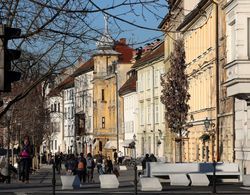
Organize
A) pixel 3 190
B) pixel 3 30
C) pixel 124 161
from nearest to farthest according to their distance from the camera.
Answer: pixel 3 30 → pixel 3 190 → pixel 124 161

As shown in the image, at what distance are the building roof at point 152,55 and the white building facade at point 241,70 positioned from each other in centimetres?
5345

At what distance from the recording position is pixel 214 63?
61.2 metres

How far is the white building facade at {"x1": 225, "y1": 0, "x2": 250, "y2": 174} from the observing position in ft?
149

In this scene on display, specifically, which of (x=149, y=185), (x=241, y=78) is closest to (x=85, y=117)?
(x=241, y=78)

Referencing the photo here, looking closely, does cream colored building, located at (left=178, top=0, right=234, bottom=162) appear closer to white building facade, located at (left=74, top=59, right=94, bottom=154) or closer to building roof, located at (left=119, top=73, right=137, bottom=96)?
building roof, located at (left=119, top=73, right=137, bottom=96)

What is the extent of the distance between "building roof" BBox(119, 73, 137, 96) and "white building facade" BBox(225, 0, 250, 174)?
68.2 metres

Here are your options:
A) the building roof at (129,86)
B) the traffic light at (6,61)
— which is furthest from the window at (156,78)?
the traffic light at (6,61)

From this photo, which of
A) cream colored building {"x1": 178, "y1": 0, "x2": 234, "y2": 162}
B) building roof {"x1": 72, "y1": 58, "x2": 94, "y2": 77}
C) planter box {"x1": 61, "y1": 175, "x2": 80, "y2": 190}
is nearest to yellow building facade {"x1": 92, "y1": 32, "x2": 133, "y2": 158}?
building roof {"x1": 72, "y1": 58, "x2": 94, "y2": 77}

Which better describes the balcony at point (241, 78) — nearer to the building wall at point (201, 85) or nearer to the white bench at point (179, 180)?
the white bench at point (179, 180)

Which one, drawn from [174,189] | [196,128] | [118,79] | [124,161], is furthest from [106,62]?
[174,189]

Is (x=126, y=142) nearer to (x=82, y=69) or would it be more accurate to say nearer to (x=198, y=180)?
(x=82, y=69)

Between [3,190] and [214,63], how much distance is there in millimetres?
27364

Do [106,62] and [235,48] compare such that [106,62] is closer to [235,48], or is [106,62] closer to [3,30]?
[235,48]

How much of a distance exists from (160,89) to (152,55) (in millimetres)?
9649
